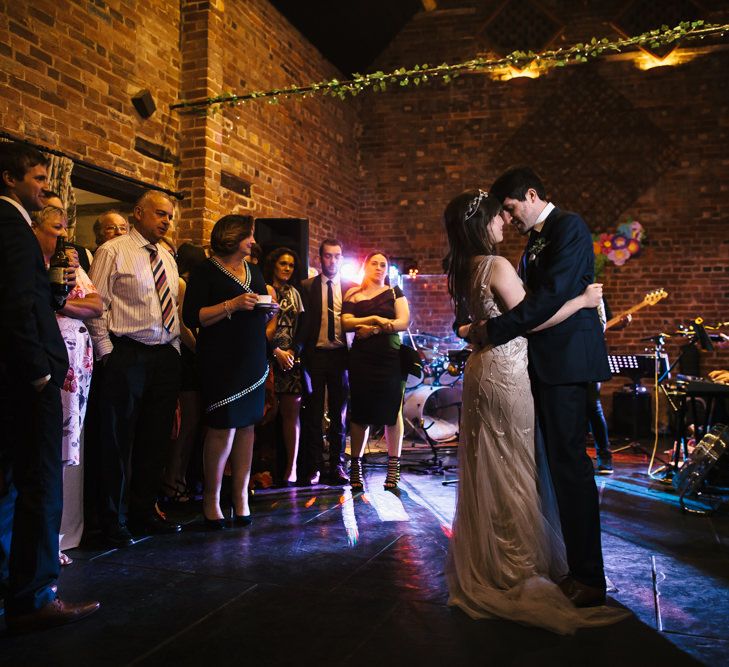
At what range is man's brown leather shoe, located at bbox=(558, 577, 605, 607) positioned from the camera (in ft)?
7.39

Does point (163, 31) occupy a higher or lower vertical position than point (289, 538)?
higher

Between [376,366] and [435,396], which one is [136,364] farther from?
[435,396]

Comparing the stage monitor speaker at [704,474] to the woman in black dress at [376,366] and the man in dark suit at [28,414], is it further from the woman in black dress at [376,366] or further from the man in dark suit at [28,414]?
the man in dark suit at [28,414]

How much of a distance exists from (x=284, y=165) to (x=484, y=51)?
10.9 feet

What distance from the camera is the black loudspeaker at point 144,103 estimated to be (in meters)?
5.04

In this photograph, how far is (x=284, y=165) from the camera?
6965mm

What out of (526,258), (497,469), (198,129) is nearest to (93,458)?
(497,469)

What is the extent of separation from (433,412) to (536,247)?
464 cm

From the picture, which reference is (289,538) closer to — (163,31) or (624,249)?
(163,31)

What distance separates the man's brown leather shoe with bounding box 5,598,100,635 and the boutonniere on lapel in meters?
1.96

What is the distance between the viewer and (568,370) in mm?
2291

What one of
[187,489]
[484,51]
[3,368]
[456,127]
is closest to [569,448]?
[3,368]

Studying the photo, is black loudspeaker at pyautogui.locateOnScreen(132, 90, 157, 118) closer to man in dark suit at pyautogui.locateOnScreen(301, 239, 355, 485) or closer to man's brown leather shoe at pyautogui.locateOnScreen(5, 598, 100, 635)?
man in dark suit at pyautogui.locateOnScreen(301, 239, 355, 485)

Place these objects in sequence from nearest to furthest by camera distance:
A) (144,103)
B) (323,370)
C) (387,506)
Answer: (387,506) → (323,370) → (144,103)
